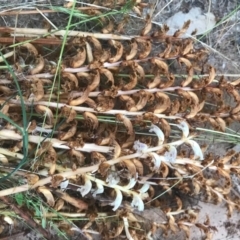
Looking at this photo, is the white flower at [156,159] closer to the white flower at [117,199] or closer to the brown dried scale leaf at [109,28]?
the white flower at [117,199]

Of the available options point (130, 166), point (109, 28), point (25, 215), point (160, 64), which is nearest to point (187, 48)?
point (160, 64)

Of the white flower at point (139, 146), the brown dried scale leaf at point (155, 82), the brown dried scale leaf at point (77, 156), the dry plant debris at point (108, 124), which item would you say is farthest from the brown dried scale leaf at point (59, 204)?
the brown dried scale leaf at point (155, 82)

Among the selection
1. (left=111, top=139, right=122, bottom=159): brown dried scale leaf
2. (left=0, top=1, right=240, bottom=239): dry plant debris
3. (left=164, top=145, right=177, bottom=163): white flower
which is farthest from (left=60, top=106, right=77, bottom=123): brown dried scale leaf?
(left=164, top=145, right=177, bottom=163): white flower

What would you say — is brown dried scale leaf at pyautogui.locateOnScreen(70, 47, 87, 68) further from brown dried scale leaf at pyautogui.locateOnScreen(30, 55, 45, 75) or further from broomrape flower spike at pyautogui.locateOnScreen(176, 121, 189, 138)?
broomrape flower spike at pyautogui.locateOnScreen(176, 121, 189, 138)

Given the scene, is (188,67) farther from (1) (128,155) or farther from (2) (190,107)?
(1) (128,155)

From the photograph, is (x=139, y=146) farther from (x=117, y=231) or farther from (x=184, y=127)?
(x=117, y=231)

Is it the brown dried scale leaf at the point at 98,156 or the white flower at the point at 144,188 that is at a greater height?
the brown dried scale leaf at the point at 98,156

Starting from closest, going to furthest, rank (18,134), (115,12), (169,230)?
(18,134) → (115,12) → (169,230)

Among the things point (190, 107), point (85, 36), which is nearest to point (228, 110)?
point (190, 107)
